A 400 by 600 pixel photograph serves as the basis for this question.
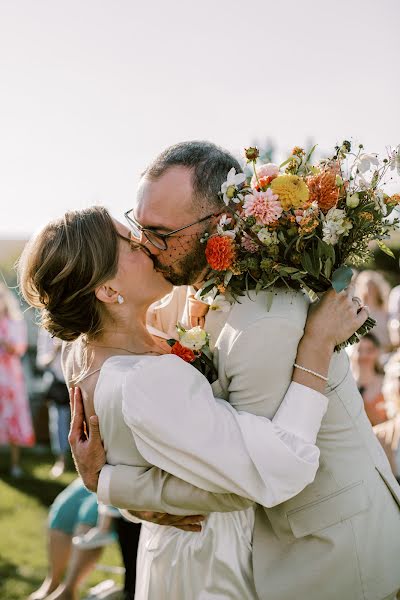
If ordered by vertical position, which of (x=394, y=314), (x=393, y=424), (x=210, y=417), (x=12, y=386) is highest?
(x=210, y=417)

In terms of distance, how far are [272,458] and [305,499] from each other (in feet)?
1.44

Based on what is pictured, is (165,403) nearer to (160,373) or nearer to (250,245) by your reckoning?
(160,373)

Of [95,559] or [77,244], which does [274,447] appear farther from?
[95,559]

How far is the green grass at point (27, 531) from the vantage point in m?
6.43

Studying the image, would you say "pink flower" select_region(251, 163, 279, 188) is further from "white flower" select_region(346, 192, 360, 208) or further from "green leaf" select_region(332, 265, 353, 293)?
"green leaf" select_region(332, 265, 353, 293)

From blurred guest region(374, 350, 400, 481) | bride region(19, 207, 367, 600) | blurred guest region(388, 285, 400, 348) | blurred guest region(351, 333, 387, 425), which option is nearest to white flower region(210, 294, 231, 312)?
bride region(19, 207, 367, 600)

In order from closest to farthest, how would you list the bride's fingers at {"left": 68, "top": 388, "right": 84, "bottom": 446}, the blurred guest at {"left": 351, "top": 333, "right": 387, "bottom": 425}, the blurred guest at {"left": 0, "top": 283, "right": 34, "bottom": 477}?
1. the bride's fingers at {"left": 68, "top": 388, "right": 84, "bottom": 446}
2. the blurred guest at {"left": 351, "top": 333, "right": 387, "bottom": 425}
3. the blurred guest at {"left": 0, "top": 283, "right": 34, "bottom": 477}

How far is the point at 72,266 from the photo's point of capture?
2.87m

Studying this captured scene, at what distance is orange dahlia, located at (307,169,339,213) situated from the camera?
2703mm

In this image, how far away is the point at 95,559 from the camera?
5.38m

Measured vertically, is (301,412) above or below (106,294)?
below

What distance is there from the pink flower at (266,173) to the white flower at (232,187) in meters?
0.06

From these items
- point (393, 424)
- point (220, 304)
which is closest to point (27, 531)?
point (393, 424)

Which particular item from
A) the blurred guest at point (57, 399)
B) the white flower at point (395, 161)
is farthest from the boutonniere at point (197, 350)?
the blurred guest at point (57, 399)
